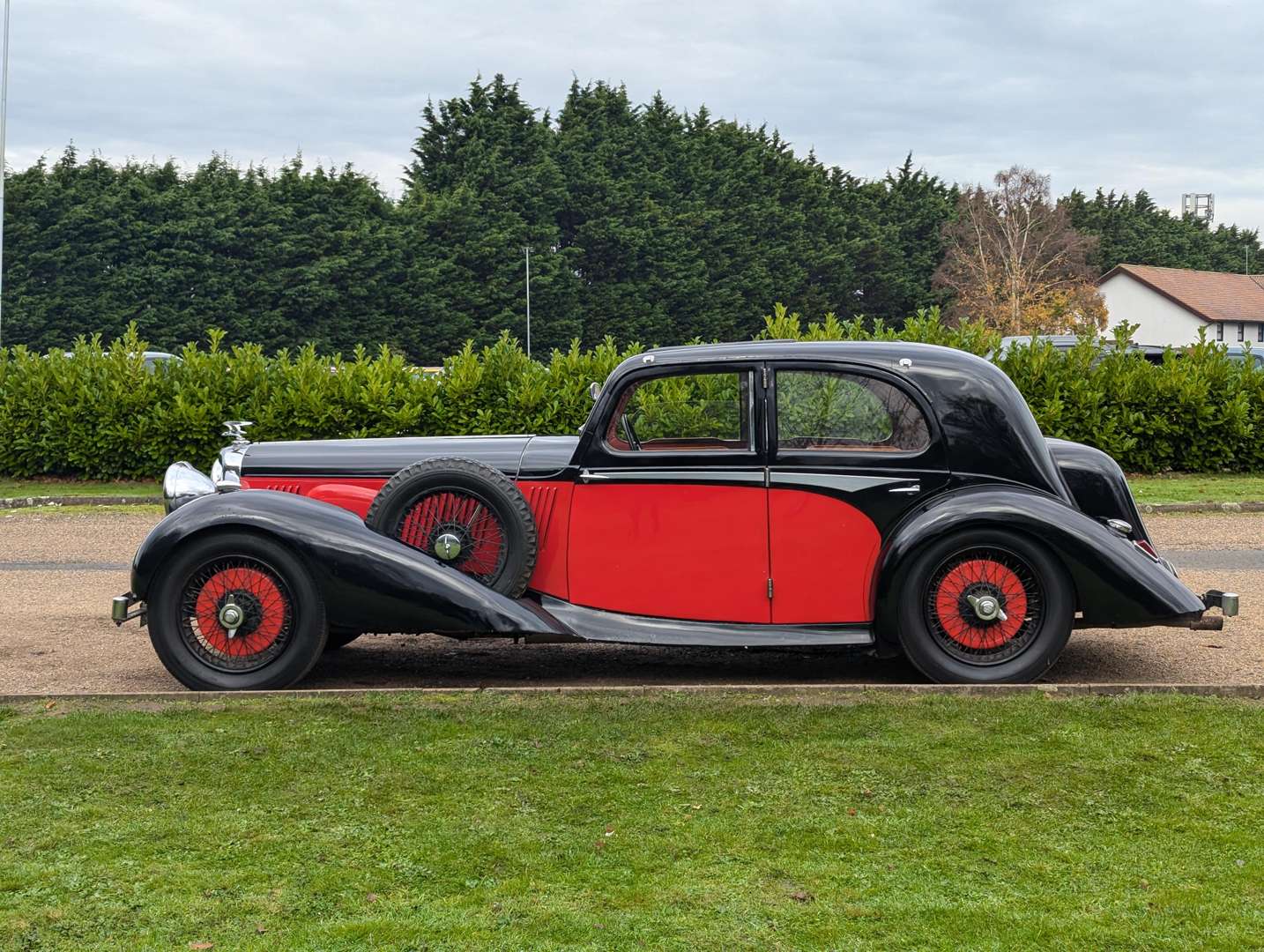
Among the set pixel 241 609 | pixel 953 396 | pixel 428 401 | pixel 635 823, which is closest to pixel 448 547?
pixel 241 609

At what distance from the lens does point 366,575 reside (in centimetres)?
678

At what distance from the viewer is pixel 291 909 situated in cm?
402

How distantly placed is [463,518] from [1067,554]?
10.0 feet

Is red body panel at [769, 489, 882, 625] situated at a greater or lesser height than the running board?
greater

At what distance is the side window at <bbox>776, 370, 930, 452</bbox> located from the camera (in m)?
6.90

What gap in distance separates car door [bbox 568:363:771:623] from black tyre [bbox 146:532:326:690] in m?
1.41

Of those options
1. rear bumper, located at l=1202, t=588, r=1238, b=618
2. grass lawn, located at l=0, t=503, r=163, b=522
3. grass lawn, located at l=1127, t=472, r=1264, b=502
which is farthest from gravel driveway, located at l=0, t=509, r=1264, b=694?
grass lawn, located at l=1127, t=472, r=1264, b=502

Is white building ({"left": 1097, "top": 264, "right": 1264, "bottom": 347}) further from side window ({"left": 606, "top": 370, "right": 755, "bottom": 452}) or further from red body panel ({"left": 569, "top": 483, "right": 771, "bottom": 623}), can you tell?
red body panel ({"left": 569, "top": 483, "right": 771, "bottom": 623})

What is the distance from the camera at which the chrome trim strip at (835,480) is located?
683 centimetres

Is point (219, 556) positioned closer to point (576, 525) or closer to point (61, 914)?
point (576, 525)

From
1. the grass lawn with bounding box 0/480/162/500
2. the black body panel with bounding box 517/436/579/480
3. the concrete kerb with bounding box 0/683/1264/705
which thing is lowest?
the concrete kerb with bounding box 0/683/1264/705

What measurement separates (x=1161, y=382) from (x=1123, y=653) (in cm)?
1208

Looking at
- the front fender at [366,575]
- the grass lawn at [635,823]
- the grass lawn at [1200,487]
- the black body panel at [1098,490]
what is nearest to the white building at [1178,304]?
the grass lawn at [1200,487]

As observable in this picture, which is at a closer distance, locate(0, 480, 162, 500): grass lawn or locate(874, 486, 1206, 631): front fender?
locate(874, 486, 1206, 631): front fender
